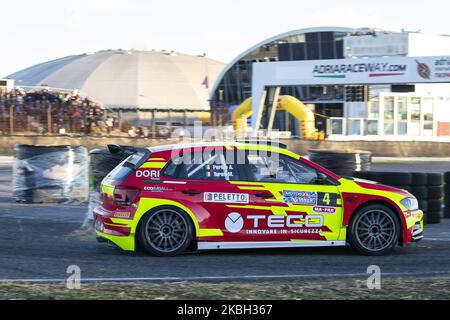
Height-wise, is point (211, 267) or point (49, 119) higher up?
point (49, 119)

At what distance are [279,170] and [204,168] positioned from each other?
2.96 feet

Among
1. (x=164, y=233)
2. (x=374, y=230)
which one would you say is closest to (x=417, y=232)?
(x=374, y=230)

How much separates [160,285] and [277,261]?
1.98m

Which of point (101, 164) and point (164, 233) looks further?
point (101, 164)

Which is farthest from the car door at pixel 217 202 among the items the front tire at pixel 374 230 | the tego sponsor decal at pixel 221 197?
the front tire at pixel 374 230

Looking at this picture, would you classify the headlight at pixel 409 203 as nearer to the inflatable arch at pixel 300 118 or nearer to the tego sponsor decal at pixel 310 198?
the tego sponsor decal at pixel 310 198

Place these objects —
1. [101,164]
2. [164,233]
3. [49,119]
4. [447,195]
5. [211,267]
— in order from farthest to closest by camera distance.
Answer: [49,119], [447,195], [101,164], [164,233], [211,267]

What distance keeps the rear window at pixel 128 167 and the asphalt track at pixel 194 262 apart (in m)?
0.92

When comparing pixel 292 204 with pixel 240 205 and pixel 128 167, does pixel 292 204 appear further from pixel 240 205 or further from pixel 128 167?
pixel 128 167

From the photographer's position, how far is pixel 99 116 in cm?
3788

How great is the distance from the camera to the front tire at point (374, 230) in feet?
28.1

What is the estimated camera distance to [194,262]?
809cm

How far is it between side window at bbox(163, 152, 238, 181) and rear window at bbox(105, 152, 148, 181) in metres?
0.34

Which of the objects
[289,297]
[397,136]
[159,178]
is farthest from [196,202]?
[397,136]
